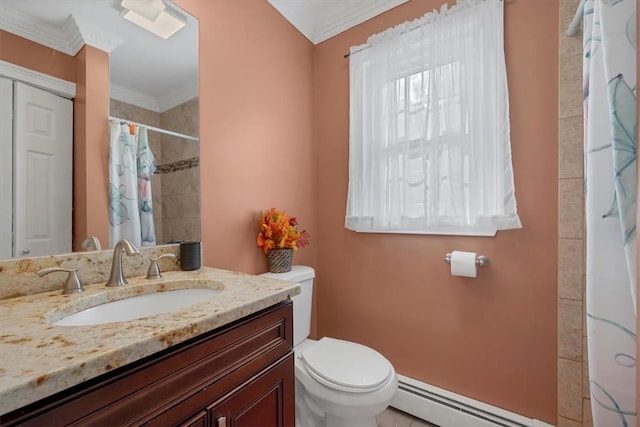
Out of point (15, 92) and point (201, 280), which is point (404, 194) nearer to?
point (201, 280)

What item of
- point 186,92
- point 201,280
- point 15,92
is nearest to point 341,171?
point 186,92

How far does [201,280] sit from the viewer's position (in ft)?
3.28

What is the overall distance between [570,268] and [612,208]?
17.7 inches

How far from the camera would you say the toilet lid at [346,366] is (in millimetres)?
1109

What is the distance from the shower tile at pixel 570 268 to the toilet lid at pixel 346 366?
2.67 feet

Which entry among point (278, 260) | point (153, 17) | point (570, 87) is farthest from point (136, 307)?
point (570, 87)

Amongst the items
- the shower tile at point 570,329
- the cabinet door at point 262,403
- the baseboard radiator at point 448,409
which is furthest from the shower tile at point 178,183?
the shower tile at point 570,329

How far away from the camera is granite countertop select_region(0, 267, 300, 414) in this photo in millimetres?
412

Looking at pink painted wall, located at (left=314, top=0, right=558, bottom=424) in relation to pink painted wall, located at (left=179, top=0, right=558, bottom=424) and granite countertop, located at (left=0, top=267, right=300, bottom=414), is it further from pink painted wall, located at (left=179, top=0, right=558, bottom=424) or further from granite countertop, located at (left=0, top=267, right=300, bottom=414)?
granite countertop, located at (left=0, top=267, right=300, bottom=414)

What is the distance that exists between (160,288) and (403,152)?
135 cm

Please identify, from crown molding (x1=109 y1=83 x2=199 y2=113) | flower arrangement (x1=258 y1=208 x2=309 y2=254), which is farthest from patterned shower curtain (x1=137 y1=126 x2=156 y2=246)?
flower arrangement (x1=258 y1=208 x2=309 y2=254)

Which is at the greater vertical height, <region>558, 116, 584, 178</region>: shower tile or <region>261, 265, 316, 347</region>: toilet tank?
<region>558, 116, 584, 178</region>: shower tile

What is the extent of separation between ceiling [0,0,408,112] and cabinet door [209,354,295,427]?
1114mm

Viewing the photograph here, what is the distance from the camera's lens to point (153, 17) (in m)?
1.15
